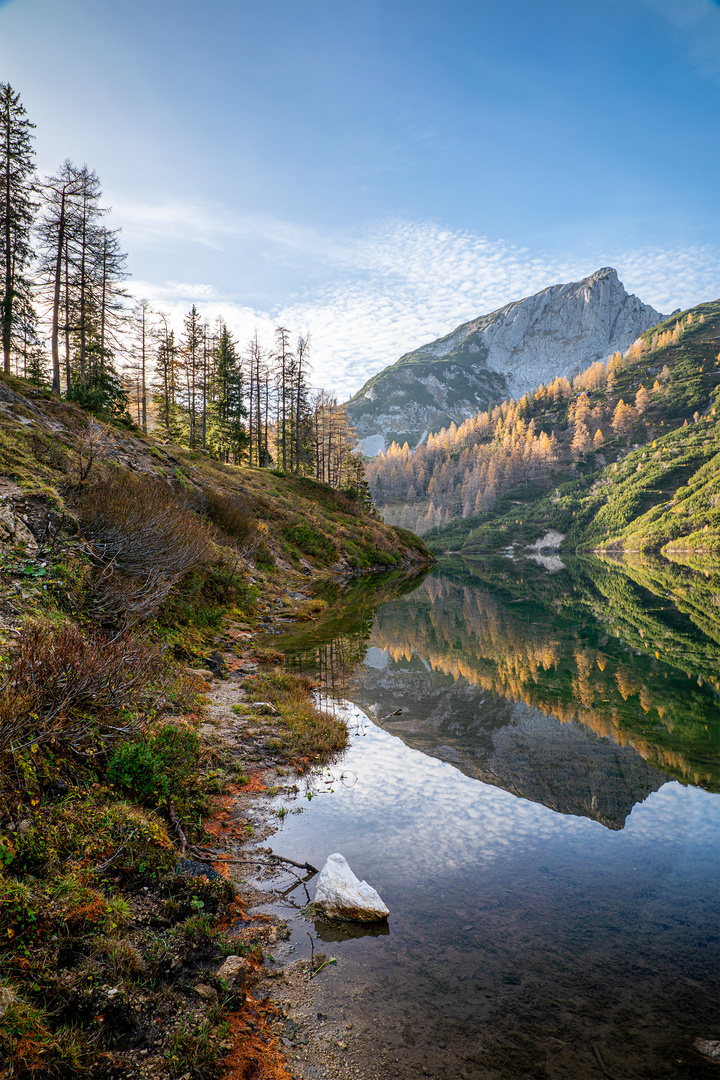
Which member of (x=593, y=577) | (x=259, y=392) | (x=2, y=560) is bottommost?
Answer: (x=593, y=577)

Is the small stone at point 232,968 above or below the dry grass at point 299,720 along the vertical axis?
above

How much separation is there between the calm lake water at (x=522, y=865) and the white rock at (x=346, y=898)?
8.0 inches

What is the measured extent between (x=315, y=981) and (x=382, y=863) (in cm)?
203

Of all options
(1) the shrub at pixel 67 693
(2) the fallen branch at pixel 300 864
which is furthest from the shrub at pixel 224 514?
(2) the fallen branch at pixel 300 864

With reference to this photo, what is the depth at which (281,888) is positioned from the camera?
17.8 ft

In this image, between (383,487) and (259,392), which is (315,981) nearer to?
(259,392)

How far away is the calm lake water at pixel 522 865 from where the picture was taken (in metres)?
3.91

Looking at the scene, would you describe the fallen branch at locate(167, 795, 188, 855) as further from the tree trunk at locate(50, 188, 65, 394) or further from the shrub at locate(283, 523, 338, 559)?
the shrub at locate(283, 523, 338, 559)

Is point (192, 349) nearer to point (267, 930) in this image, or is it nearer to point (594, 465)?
point (267, 930)

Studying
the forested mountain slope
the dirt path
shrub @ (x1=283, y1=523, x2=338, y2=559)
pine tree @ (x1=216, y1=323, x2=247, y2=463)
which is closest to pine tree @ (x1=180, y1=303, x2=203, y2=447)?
pine tree @ (x1=216, y1=323, x2=247, y2=463)

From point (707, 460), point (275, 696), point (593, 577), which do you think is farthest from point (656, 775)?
point (707, 460)

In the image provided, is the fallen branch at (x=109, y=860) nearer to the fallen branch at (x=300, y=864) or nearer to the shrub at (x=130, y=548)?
the fallen branch at (x=300, y=864)

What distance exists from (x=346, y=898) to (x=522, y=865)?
8.62ft

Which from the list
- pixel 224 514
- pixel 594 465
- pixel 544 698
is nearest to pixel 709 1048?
pixel 544 698
